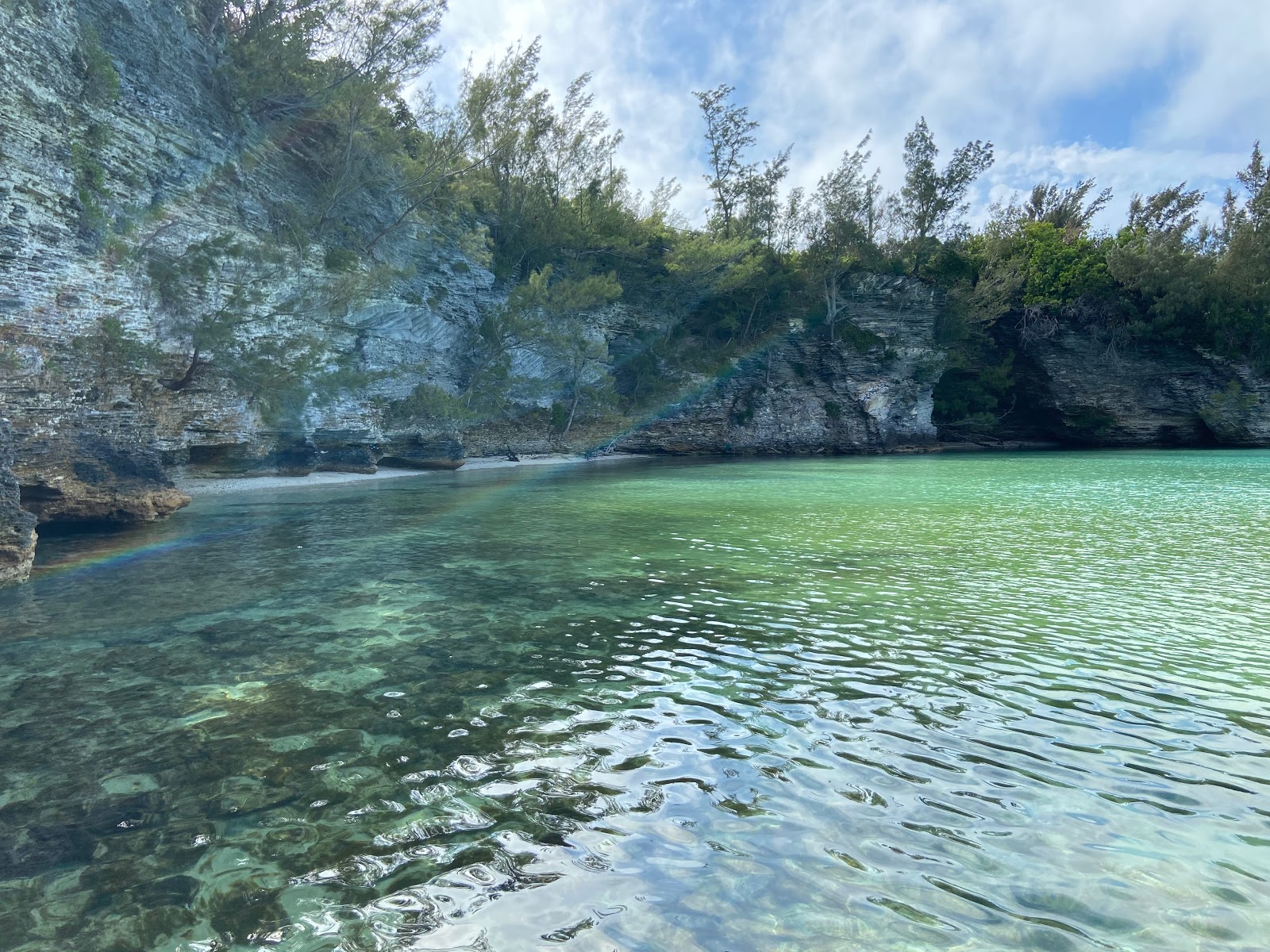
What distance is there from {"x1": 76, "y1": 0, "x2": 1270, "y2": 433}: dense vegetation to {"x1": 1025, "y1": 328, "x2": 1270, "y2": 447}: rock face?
1.08 m

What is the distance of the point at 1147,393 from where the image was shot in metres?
44.7

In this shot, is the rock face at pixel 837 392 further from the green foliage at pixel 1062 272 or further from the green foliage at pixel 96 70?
the green foliage at pixel 96 70

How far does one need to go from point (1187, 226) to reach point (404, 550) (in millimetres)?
58467

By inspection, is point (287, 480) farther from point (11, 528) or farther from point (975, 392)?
point (975, 392)

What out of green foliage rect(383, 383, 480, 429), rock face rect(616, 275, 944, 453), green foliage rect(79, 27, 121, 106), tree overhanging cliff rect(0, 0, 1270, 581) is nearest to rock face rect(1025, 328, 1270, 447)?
tree overhanging cliff rect(0, 0, 1270, 581)

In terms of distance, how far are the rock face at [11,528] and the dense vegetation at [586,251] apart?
1132cm

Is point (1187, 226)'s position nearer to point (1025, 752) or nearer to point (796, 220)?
point (796, 220)

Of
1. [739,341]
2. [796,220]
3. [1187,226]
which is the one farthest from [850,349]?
[1187,226]

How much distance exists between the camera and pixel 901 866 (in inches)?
112

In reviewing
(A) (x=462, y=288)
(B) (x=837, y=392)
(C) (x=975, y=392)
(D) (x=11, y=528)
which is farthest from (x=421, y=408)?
(C) (x=975, y=392)

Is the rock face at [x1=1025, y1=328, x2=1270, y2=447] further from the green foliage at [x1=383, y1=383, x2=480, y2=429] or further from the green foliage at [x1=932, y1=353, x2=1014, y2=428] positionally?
the green foliage at [x1=383, y1=383, x2=480, y2=429]

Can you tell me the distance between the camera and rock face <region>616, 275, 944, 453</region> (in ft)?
153

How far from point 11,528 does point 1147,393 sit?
56.2 metres

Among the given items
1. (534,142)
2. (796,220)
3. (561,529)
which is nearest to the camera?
(561,529)
